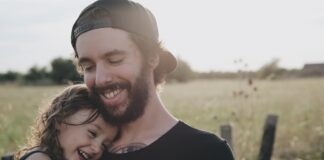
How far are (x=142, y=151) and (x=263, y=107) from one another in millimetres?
14182

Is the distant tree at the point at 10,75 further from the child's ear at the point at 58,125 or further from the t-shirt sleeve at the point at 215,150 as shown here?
Result: the t-shirt sleeve at the point at 215,150

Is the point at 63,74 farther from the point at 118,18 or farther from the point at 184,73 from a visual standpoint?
the point at 118,18

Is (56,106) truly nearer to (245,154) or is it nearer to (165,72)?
(165,72)

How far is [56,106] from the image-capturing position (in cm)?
328

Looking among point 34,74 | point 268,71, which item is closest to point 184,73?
point 34,74

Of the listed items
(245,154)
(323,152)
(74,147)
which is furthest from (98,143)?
(323,152)

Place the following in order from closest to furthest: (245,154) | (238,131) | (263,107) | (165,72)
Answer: (165,72) < (245,154) < (238,131) < (263,107)

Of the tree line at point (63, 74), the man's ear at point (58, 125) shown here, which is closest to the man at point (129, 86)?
the man's ear at point (58, 125)

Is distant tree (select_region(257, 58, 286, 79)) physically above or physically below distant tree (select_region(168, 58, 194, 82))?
above

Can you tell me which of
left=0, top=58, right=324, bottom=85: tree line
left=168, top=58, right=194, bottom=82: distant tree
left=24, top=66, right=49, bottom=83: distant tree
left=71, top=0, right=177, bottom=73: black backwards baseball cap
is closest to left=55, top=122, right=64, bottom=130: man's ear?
left=71, top=0, right=177, bottom=73: black backwards baseball cap

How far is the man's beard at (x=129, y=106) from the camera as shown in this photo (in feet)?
10.1

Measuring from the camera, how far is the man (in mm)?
2902

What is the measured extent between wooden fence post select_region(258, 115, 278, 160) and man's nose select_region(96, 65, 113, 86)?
4147mm

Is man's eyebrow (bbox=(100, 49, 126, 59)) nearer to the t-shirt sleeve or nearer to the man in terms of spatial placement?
the man
